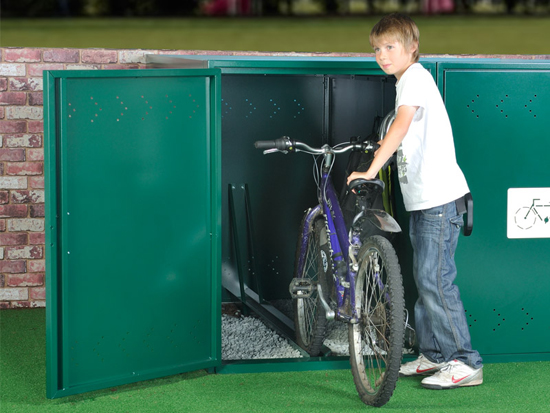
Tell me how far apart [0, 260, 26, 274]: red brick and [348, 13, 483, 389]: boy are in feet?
8.59

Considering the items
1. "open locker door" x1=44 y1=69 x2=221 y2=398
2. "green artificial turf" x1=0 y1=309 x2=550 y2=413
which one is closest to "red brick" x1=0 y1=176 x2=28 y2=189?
"green artificial turf" x1=0 y1=309 x2=550 y2=413

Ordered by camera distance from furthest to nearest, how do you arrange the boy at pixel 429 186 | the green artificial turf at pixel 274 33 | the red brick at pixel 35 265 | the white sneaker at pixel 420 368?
the green artificial turf at pixel 274 33 → the red brick at pixel 35 265 → the white sneaker at pixel 420 368 → the boy at pixel 429 186

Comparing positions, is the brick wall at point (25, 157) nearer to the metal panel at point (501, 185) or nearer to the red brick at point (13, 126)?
the red brick at point (13, 126)

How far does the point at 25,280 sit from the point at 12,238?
285mm

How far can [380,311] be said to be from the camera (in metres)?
3.66

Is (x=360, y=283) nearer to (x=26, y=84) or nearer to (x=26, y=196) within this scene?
Answer: (x=26, y=196)

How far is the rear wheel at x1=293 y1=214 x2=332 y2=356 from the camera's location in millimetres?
4148

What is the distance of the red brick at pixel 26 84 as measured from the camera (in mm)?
5172

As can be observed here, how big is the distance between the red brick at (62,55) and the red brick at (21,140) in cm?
48

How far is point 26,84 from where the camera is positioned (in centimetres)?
518

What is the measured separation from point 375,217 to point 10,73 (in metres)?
2.67

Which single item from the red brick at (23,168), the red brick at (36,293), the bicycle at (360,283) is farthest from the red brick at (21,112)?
the bicycle at (360,283)

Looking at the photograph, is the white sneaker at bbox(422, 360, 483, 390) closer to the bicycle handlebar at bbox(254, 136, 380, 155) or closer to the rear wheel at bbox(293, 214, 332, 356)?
the rear wheel at bbox(293, 214, 332, 356)

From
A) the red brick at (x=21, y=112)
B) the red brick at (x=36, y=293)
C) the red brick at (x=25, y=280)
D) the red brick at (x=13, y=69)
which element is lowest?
the red brick at (x=36, y=293)
